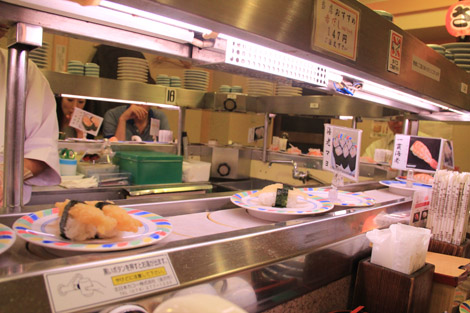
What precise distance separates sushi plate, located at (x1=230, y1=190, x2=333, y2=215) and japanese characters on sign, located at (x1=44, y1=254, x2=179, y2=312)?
0.53 metres

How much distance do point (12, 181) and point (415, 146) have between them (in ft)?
7.49

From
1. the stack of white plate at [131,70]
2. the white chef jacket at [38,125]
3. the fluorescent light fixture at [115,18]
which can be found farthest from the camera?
the stack of white plate at [131,70]

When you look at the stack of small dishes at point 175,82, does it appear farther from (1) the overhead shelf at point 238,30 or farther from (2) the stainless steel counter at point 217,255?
(2) the stainless steel counter at point 217,255

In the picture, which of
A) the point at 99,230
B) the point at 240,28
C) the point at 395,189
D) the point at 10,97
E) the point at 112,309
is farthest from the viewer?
the point at 395,189

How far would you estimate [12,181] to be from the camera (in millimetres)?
1096

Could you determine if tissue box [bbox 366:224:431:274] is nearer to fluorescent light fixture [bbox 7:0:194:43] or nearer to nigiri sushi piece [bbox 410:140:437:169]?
fluorescent light fixture [bbox 7:0:194:43]

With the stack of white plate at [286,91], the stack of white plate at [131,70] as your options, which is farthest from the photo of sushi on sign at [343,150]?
the stack of white plate at [131,70]

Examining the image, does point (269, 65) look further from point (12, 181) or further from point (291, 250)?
point (12, 181)

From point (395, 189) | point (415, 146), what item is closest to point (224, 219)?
point (395, 189)

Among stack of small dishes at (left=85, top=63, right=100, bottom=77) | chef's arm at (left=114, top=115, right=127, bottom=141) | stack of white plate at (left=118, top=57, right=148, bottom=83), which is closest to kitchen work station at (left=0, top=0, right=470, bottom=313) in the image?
stack of small dishes at (left=85, top=63, right=100, bottom=77)

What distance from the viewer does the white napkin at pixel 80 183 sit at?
2.55m

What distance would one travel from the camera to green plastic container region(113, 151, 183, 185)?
3052mm

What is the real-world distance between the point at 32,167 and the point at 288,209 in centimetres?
126

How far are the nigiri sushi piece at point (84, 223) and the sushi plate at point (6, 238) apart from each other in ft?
0.30
